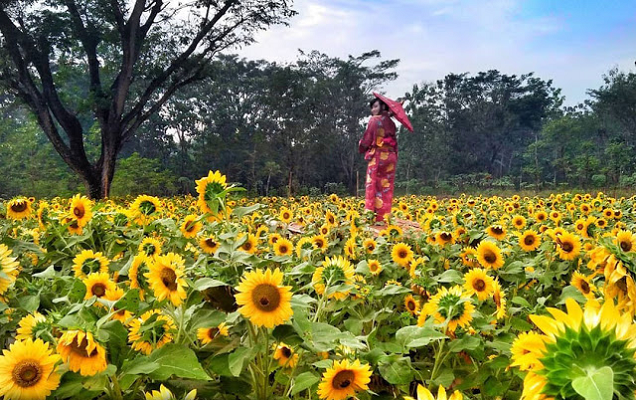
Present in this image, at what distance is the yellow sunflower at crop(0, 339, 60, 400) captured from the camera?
2.00 feet

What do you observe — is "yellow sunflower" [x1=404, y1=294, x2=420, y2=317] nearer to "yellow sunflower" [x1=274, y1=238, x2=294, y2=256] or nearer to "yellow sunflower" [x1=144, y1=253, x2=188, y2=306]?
"yellow sunflower" [x1=274, y1=238, x2=294, y2=256]

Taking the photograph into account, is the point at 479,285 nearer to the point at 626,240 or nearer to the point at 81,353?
the point at 626,240

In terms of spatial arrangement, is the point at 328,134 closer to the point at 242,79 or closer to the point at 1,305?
the point at 242,79

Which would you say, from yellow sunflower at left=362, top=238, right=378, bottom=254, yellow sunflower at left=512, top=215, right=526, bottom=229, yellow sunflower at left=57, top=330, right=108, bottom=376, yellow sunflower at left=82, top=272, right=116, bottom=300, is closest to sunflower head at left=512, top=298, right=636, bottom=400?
yellow sunflower at left=57, top=330, right=108, bottom=376

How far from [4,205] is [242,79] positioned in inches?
983

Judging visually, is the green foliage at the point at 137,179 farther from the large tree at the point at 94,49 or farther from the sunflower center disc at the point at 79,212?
the sunflower center disc at the point at 79,212

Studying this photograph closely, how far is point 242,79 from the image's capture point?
2591 cm

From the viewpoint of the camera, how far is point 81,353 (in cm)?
65

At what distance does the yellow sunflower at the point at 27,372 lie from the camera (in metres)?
0.61

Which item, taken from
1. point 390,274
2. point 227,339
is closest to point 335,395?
point 227,339

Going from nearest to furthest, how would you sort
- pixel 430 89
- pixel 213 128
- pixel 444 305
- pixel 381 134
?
pixel 444 305 → pixel 381 134 → pixel 213 128 → pixel 430 89

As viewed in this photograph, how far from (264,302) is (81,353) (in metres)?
0.27

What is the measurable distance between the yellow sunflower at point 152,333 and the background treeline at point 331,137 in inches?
495

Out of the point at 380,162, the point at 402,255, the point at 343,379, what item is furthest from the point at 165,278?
the point at 380,162
